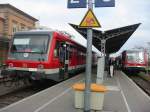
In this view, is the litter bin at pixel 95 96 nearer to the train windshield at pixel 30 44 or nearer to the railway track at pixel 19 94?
the railway track at pixel 19 94

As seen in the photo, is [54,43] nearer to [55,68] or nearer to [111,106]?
[55,68]

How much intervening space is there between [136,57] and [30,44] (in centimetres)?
2224

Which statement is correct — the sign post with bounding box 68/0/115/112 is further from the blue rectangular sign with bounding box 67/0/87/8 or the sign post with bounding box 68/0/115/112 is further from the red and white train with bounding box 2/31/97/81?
the red and white train with bounding box 2/31/97/81

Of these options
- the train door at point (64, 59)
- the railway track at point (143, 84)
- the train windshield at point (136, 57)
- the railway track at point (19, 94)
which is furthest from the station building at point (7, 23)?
the railway track at point (19, 94)

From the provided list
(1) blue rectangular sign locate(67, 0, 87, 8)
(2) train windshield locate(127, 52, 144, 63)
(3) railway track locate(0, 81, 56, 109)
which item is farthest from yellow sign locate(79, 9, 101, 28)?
(2) train windshield locate(127, 52, 144, 63)

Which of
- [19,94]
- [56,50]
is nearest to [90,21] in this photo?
[19,94]

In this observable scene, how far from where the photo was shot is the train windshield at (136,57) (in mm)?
39781

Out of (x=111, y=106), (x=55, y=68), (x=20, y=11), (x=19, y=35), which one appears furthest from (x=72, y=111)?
(x=20, y=11)

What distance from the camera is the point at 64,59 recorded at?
22.1 m

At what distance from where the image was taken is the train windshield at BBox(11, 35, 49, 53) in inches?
760

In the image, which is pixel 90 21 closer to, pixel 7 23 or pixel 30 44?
pixel 30 44

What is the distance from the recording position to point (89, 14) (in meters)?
10.6

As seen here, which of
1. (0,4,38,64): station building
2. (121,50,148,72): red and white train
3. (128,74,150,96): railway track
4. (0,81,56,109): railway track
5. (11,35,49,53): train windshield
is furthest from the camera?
(0,4,38,64): station building

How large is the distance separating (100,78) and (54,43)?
3104 mm
